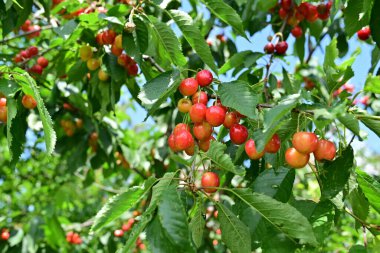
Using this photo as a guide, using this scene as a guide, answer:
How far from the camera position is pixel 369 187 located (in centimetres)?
139

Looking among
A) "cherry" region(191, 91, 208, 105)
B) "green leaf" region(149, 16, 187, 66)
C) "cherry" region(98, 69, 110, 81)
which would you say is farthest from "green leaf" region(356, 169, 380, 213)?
"cherry" region(98, 69, 110, 81)

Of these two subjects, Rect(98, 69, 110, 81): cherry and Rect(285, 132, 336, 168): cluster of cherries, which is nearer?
Rect(285, 132, 336, 168): cluster of cherries

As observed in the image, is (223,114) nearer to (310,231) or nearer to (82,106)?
(310,231)

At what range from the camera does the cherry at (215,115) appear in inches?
52.8

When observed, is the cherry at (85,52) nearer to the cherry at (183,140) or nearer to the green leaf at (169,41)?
the green leaf at (169,41)

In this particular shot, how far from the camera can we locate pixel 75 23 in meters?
2.00

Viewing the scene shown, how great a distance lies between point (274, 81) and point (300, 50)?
70 centimetres

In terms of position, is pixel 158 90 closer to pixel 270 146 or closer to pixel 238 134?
pixel 238 134

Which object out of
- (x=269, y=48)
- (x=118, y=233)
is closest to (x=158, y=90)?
(x=269, y=48)

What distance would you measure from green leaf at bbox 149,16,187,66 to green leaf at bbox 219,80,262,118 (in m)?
0.38

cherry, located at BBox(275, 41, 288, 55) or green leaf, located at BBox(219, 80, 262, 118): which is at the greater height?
green leaf, located at BBox(219, 80, 262, 118)

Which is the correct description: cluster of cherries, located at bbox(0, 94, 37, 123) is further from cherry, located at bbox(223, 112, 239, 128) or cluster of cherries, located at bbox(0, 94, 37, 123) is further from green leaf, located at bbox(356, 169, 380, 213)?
green leaf, located at bbox(356, 169, 380, 213)

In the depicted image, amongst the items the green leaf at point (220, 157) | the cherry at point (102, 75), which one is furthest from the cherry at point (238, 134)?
the cherry at point (102, 75)

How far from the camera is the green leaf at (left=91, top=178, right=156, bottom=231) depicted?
119 cm
